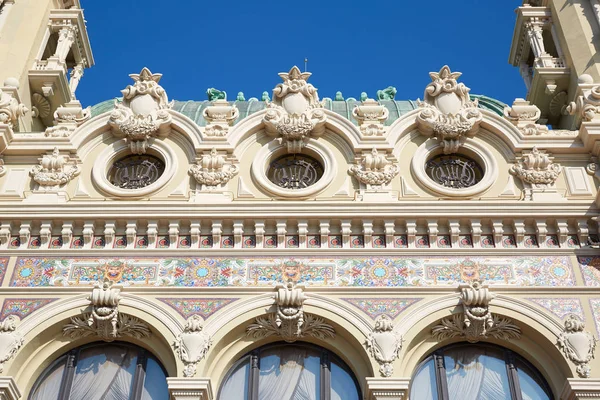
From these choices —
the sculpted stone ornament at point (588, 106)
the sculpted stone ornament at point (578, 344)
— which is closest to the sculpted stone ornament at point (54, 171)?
the sculpted stone ornament at point (578, 344)

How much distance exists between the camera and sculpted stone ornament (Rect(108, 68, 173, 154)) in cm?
1944

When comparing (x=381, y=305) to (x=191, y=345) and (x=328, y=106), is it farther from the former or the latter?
(x=328, y=106)

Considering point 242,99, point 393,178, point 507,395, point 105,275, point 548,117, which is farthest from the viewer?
point 242,99

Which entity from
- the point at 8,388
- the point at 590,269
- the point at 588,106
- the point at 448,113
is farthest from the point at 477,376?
the point at 8,388

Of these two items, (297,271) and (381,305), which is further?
(297,271)

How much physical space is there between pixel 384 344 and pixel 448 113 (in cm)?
603

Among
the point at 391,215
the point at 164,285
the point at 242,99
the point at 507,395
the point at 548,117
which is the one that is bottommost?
the point at 507,395

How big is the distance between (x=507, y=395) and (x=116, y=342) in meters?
7.36

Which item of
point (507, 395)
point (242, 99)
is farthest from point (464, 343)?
point (242, 99)

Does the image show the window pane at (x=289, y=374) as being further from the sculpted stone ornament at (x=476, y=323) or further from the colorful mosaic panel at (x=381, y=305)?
the sculpted stone ornament at (x=476, y=323)

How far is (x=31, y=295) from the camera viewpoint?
55.8 feet

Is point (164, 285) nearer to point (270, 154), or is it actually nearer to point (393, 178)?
point (270, 154)

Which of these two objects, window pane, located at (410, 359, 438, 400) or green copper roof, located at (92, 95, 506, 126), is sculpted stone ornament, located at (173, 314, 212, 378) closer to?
window pane, located at (410, 359, 438, 400)

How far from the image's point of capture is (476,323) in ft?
53.9
